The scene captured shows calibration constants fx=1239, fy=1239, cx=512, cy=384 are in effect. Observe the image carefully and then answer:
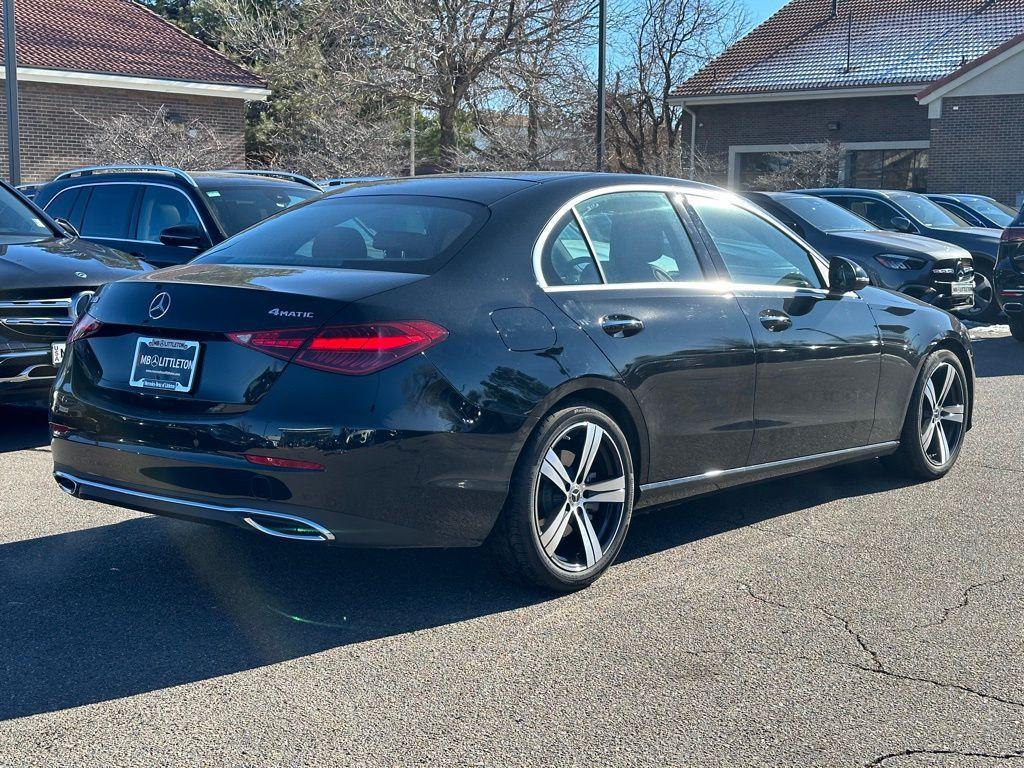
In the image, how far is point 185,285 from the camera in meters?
4.38

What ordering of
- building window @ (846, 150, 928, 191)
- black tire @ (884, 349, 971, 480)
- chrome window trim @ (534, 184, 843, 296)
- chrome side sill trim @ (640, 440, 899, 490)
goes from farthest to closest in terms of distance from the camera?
building window @ (846, 150, 928, 191)
black tire @ (884, 349, 971, 480)
chrome side sill trim @ (640, 440, 899, 490)
chrome window trim @ (534, 184, 843, 296)

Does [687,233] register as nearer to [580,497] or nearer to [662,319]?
[662,319]

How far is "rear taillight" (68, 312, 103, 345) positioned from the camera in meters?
4.58

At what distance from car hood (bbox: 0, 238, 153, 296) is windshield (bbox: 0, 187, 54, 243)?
0.73 feet

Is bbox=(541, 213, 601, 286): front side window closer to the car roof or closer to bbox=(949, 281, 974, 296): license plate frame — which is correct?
the car roof

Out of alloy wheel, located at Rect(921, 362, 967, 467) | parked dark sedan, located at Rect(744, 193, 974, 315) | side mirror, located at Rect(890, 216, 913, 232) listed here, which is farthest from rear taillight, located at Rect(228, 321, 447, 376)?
side mirror, located at Rect(890, 216, 913, 232)

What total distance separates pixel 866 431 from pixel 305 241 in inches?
117

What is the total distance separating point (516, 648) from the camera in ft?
13.4

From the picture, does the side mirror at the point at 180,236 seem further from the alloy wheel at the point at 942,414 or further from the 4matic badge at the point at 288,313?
the alloy wheel at the point at 942,414

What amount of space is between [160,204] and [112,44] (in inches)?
978

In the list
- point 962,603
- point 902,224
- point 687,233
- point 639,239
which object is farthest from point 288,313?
point 902,224

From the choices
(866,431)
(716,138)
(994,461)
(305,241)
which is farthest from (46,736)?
(716,138)

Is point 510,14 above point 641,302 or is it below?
above

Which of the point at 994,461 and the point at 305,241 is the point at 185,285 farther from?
the point at 994,461
